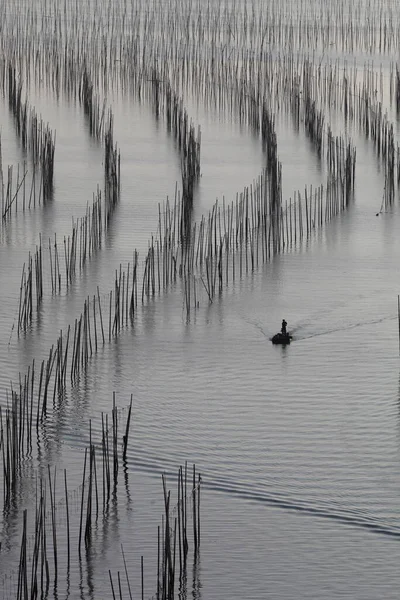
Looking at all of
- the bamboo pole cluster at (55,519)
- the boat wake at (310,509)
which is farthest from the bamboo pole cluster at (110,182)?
the boat wake at (310,509)

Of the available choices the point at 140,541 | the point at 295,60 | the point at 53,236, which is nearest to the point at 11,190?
the point at 53,236

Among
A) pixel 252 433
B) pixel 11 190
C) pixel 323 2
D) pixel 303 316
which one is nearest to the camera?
pixel 252 433

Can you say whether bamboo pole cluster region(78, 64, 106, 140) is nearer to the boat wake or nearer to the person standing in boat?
the person standing in boat

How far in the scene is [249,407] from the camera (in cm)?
619

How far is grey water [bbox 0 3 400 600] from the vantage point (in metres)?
4.66

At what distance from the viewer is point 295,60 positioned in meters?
17.5

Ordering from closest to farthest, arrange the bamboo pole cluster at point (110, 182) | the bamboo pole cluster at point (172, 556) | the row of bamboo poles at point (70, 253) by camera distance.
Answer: the bamboo pole cluster at point (172, 556)
the row of bamboo poles at point (70, 253)
the bamboo pole cluster at point (110, 182)

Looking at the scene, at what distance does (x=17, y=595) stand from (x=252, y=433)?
186 cm

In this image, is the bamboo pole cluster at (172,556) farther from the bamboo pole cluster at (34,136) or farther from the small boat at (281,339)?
the bamboo pole cluster at (34,136)

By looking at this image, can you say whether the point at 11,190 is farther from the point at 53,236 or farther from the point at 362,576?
the point at 362,576

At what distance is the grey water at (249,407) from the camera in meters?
4.66

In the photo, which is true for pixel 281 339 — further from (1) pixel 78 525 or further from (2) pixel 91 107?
(2) pixel 91 107

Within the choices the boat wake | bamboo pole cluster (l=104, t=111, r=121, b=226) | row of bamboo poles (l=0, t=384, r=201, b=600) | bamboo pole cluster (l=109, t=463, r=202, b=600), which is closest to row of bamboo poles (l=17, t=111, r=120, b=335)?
bamboo pole cluster (l=104, t=111, r=121, b=226)

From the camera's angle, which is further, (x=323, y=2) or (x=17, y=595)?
(x=323, y=2)
